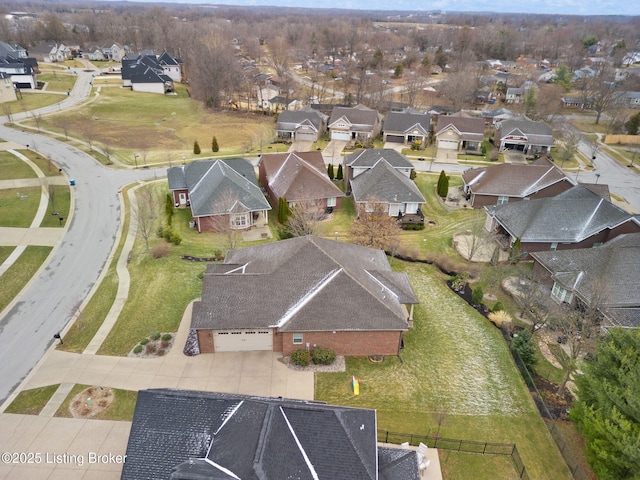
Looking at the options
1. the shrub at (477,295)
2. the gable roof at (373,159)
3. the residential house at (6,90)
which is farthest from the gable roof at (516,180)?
the residential house at (6,90)

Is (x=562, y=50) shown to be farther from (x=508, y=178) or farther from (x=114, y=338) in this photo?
(x=114, y=338)

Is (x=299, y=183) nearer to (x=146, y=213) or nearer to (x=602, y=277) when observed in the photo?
(x=146, y=213)

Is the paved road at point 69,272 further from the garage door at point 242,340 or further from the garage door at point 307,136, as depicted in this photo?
the garage door at point 307,136

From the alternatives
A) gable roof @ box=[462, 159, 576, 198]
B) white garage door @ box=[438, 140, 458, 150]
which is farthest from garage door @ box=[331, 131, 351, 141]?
gable roof @ box=[462, 159, 576, 198]

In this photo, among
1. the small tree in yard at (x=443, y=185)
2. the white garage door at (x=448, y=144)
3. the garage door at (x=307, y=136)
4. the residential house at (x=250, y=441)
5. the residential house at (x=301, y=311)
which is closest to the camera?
the residential house at (x=250, y=441)

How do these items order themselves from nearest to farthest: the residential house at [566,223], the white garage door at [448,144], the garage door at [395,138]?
the residential house at [566,223], the white garage door at [448,144], the garage door at [395,138]

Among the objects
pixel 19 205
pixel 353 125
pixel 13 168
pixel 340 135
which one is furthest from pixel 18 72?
pixel 353 125

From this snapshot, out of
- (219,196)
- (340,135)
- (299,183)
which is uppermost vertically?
(219,196)
